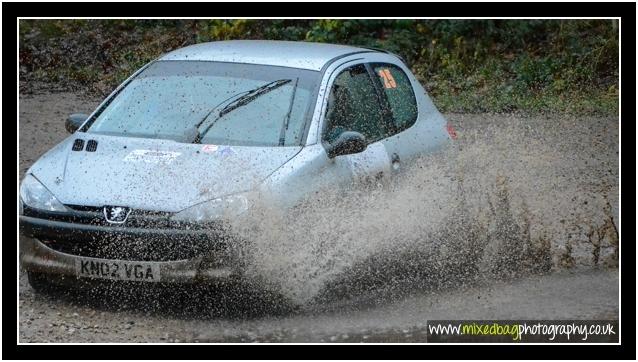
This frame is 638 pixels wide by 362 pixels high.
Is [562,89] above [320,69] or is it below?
above

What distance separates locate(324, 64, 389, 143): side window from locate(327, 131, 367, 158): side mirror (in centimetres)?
15

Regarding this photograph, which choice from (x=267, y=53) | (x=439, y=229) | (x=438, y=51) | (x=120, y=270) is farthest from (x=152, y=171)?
(x=438, y=51)

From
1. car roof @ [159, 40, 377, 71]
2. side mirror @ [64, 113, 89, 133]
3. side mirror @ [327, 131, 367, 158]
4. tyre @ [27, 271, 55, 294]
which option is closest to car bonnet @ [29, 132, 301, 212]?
side mirror @ [327, 131, 367, 158]

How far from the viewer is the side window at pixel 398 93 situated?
8.50m

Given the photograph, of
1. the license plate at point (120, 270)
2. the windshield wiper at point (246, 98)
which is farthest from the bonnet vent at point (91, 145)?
the license plate at point (120, 270)

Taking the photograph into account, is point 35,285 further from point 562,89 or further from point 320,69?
point 562,89

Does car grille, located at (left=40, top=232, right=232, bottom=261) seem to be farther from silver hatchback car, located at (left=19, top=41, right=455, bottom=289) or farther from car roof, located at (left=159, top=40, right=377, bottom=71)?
car roof, located at (left=159, top=40, right=377, bottom=71)

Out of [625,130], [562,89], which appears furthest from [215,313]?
[562,89]

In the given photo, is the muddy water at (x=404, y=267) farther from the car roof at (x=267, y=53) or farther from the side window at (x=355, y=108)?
the car roof at (x=267, y=53)

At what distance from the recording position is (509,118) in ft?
46.7

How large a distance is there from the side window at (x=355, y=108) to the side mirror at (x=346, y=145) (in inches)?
5.9

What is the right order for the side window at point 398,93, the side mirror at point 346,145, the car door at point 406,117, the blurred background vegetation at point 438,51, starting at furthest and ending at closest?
the blurred background vegetation at point 438,51
the side window at point 398,93
the car door at point 406,117
the side mirror at point 346,145

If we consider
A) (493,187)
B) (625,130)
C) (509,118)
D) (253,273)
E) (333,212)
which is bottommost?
(253,273)

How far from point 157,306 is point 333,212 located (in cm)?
128
